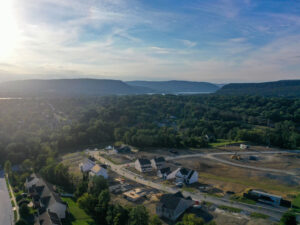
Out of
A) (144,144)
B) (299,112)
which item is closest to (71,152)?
(144,144)

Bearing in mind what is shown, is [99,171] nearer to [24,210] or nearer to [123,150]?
[24,210]

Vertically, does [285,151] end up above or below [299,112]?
Answer: below

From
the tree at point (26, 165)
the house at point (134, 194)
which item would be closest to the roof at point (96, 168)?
the house at point (134, 194)

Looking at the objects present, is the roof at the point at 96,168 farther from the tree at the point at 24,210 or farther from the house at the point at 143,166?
the tree at the point at 24,210

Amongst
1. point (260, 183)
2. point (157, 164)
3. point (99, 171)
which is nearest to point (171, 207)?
point (99, 171)

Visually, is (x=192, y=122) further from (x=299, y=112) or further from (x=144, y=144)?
(x=299, y=112)

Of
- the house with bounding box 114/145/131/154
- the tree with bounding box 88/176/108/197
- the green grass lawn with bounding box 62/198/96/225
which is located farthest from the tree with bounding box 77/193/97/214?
the house with bounding box 114/145/131/154
